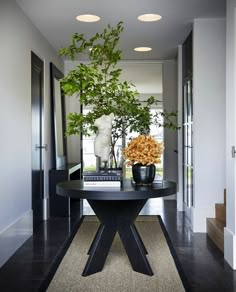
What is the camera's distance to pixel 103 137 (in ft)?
11.1

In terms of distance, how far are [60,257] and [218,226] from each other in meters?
1.73

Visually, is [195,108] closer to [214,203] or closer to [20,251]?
[214,203]

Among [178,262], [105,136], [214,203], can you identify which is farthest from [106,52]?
[214,203]

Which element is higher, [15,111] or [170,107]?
[170,107]

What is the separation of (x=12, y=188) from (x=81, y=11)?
6.76 ft

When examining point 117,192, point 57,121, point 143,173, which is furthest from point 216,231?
point 57,121

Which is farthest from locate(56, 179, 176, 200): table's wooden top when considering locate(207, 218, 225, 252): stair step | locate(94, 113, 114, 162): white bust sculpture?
locate(207, 218, 225, 252): stair step

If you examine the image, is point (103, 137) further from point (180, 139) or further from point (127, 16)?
point (180, 139)

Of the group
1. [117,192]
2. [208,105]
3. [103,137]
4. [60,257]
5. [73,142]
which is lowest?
[60,257]

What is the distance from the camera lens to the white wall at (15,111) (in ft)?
13.0

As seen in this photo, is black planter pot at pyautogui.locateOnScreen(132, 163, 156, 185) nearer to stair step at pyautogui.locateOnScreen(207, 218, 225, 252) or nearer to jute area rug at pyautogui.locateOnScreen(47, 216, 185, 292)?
jute area rug at pyautogui.locateOnScreen(47, 216, 185, 292)

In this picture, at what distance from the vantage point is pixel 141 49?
6.70 metres

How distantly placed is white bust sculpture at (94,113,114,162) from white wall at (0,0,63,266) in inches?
39.7

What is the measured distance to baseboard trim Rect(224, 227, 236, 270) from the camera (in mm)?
3586
